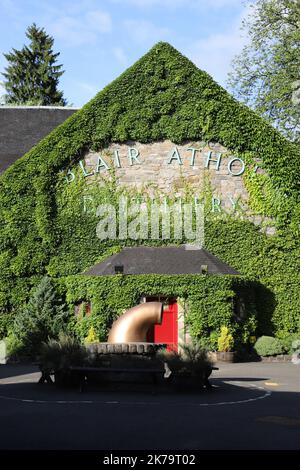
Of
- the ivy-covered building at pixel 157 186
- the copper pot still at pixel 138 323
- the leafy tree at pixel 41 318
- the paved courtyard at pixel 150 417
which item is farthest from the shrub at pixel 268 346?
the copper pot still at pixel 138 323

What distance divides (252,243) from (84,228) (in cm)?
729

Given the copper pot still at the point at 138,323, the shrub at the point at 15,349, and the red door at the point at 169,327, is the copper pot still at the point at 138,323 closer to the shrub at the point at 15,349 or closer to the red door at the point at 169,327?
the red door at the point at 169,327

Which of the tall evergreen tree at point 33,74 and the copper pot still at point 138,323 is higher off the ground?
the tall evergreen tree at point 33,74

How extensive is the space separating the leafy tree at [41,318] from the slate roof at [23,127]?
828cm

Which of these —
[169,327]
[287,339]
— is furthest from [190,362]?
[287,339]

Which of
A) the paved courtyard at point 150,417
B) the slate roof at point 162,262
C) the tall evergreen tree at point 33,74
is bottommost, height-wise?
the paved courtyard at point 150,417

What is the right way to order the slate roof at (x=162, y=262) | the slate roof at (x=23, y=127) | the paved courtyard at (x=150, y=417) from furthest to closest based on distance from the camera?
1. the slate roof at (x=23, y=127)
2. the slate roof at (x=162, y=262)
3. the paved courtyard at (x=150, y=417)

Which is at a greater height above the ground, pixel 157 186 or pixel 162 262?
pixel 157 186

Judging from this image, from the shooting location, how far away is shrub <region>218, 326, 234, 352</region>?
2642 cm

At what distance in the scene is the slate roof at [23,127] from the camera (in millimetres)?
34719

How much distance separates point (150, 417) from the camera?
1214 centimetres

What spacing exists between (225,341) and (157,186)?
783cm

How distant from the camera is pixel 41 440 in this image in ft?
32.7

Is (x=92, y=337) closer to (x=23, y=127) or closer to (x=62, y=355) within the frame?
(x=62, y=355)
